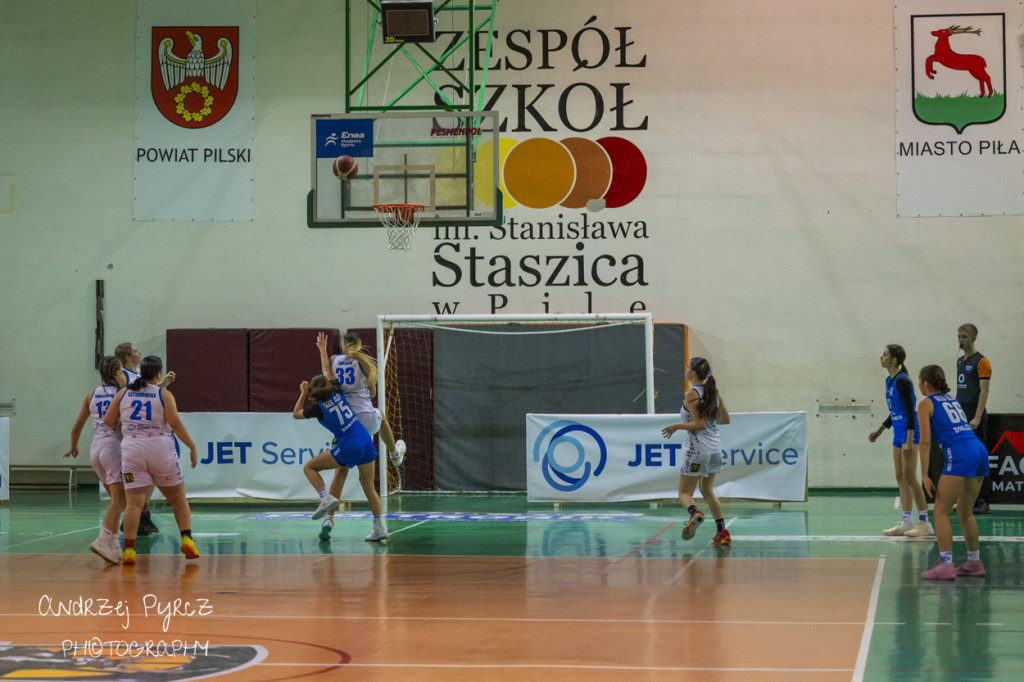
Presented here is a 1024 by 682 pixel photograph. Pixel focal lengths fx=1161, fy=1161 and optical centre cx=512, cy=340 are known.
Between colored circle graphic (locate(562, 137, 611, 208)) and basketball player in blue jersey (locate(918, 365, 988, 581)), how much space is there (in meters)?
10.8

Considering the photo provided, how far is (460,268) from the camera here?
2073 cm

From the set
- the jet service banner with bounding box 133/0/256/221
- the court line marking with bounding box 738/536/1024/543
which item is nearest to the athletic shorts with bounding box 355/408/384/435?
the court line marking with bounding box 738/536/1024/543

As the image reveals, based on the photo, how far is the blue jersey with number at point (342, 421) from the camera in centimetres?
1265

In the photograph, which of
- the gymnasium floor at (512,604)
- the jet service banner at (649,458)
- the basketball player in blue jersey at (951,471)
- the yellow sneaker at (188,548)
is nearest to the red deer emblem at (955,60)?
the jet service banner at (649,458)

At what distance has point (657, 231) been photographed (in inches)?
806

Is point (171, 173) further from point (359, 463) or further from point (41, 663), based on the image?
point (41, 663)

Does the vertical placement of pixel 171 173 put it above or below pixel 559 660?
above

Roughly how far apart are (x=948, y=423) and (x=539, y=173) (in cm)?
1154

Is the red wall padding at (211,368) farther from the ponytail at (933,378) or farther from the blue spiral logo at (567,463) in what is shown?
the ponytail at (933,378)

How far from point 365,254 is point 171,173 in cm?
388

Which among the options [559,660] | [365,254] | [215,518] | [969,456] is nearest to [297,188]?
[365,254]

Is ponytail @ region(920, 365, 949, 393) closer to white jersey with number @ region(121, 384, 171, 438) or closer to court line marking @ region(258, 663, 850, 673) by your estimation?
court line marking @ region(258, 663, 850, 673)

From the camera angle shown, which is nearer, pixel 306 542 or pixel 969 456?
pixel 969 456

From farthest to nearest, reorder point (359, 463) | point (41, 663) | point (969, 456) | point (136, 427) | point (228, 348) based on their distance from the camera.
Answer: point (228, 348)
point (359, 463)
point (136, 427)
point (969, 456)
point (41, 663)
